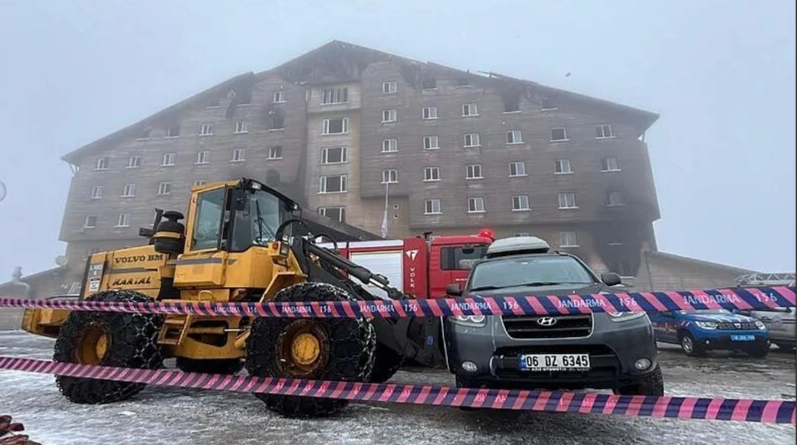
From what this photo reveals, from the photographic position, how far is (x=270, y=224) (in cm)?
584

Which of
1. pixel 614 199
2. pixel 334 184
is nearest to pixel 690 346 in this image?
pixel 614 199

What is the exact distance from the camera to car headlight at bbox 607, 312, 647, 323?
3.53 metres

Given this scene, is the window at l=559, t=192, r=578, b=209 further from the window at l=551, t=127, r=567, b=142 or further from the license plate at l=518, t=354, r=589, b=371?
the license plate at l=518, t=354, r=589, b=371

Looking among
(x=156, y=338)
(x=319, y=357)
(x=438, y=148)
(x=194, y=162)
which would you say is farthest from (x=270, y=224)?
(x=194, y=162)

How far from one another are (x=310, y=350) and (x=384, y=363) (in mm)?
1464

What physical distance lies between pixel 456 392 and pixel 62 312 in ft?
19.4

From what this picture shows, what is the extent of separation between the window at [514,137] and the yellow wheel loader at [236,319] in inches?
1029

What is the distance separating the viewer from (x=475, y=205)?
28.5m

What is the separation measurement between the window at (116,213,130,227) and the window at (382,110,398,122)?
20740 mm

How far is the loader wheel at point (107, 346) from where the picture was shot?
189 inches

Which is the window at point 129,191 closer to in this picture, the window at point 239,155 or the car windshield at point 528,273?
the window at point 239,155

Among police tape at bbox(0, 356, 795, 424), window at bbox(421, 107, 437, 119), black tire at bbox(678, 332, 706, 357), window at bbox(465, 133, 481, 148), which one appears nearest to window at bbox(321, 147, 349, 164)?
window at bbox(421, 107, 437, 119)

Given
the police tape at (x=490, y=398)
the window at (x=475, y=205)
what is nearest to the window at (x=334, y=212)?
the window at (x=475, y=205)

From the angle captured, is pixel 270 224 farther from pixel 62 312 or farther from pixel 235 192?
pixel 62 312
